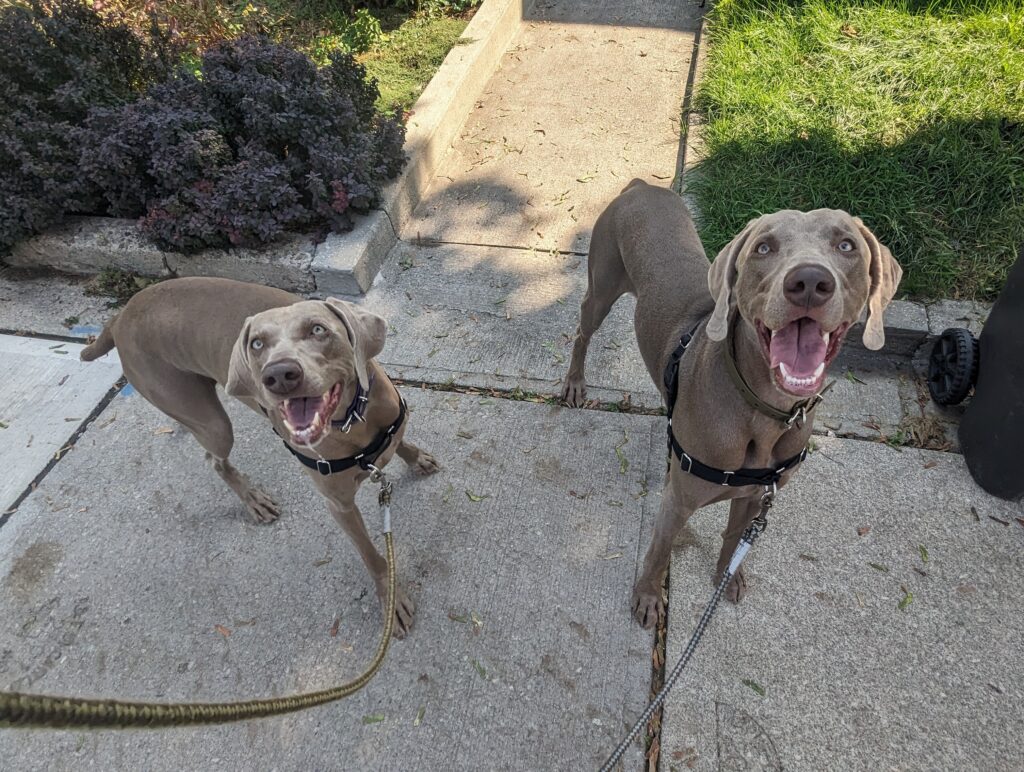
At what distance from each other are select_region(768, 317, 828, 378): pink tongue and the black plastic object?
173 centimetres

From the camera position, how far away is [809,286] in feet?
5.39

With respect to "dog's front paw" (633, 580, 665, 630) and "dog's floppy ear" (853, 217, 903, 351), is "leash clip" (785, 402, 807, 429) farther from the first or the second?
"dog's front paw" (633, 580, 665, 630)

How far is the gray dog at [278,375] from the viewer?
6.79 ft

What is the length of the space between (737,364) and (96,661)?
2.90 meters

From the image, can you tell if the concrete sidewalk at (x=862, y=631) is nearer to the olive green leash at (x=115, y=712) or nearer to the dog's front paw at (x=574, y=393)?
the dog's front paw at (x=574, y=393)

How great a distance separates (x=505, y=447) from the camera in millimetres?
3371

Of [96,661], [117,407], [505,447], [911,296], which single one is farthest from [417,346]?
[911,296]

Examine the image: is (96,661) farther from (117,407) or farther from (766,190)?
(766,190)

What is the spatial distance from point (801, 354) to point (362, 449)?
161 cm

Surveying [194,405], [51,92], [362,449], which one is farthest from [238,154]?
[362,449]

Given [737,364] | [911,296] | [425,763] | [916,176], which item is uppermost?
[737,364]

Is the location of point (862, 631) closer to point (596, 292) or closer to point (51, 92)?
point (596, 292)

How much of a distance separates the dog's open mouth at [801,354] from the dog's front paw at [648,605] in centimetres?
125

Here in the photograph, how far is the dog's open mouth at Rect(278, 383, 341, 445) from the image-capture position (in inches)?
80.0
